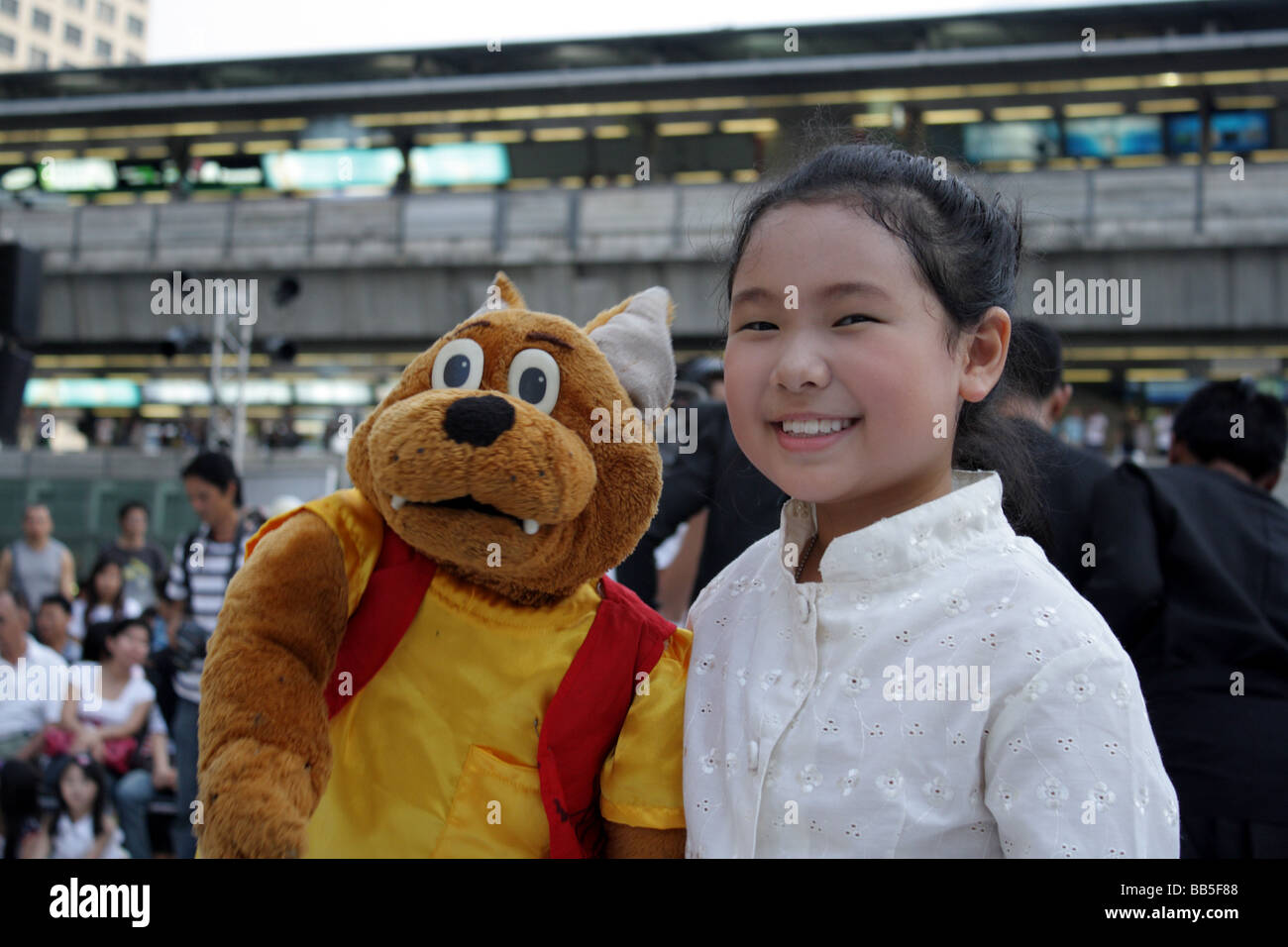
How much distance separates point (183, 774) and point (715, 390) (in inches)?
114

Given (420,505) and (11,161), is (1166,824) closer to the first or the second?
(420,505)

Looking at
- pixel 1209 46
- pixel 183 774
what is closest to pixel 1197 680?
pixel 183 774

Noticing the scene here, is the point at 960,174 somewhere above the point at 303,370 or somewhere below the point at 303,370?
below

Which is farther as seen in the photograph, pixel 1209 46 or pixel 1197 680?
pixel 1209 46

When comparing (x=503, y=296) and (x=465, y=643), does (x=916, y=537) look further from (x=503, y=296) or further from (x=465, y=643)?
(x=503, y=296)

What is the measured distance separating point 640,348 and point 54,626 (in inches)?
236

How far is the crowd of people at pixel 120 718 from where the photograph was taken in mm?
4730

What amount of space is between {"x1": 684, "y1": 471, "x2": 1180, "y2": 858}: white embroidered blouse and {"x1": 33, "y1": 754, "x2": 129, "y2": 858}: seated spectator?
4.56 m

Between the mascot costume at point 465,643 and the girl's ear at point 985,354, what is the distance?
1.73 ft

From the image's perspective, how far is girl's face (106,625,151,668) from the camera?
5629 millimetres

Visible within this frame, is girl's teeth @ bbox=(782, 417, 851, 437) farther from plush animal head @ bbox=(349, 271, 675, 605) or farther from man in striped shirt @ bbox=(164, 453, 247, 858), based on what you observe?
man in striped shirt @ bbox=(164, 453, 247, 858)

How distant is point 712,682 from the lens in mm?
1435

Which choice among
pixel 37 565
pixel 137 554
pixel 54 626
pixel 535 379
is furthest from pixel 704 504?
pixel 37 565

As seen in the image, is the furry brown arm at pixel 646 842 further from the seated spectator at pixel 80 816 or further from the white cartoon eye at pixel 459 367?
the seated spectator at pixel 80 816
